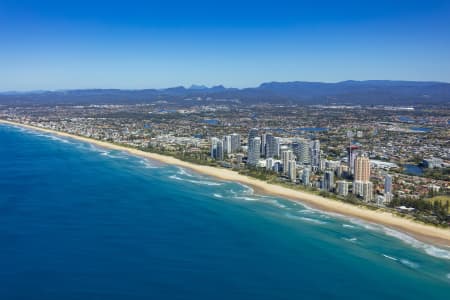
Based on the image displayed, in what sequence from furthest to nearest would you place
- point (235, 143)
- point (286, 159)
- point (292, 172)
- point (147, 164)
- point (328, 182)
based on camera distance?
point (235, 143) < point (147, 164) < point (286, 159) < point (292, 172) < point (328, 182)

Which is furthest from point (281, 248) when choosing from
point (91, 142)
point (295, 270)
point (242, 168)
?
point (91, 142)

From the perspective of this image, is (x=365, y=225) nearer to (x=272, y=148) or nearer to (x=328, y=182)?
(x=328, y=182)

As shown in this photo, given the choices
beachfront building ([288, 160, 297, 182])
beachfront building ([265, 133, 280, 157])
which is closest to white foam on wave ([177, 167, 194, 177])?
beachfront building ([288, 160, 297, 182])

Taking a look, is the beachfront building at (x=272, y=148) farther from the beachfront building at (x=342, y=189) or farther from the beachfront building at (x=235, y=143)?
the beachfront building at (x=342, y=189)

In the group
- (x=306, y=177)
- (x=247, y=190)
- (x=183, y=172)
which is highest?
(x=306, y=177)

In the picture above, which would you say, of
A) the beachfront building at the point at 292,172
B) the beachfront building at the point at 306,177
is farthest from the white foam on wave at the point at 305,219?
the beachfront building at the point at 292,172

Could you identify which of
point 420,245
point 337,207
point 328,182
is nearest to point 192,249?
point 420,245

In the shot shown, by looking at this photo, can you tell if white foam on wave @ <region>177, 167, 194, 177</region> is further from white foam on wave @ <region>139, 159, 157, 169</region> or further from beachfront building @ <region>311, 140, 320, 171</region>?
beachfront building @ <region>311, 140, 320, 171</region>

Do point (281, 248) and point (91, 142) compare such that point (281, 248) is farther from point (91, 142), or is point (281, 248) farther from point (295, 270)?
point (91, 142)
